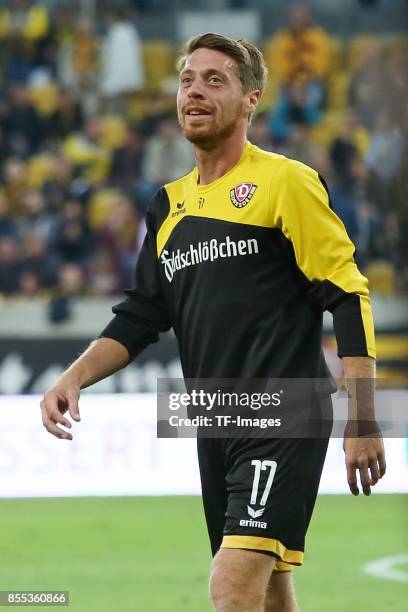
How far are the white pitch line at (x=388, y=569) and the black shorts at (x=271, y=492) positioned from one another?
11.4 ft

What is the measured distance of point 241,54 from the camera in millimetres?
4426

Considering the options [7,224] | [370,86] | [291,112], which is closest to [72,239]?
[7,224]

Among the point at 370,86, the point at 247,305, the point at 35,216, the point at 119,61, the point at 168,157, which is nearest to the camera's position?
the point at 247,305

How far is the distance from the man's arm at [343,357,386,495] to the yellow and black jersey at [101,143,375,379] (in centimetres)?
6

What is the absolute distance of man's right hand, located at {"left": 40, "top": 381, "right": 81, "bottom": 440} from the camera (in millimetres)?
4289

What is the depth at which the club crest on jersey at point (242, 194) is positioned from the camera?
4316 mm

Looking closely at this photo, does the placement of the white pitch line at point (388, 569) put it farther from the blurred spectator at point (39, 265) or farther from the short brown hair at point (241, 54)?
the blurred spectator at point (39, 265)

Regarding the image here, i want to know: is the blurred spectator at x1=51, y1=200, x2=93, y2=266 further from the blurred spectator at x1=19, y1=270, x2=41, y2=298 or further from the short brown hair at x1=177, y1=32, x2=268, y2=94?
the short brown hair at x1=177, y1=32, x2=268, y2=94

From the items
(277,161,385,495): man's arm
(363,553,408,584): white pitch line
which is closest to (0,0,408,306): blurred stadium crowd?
(363,553,408,584): white pitch line

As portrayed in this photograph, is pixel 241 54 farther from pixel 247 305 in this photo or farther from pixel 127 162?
pixel 127 162

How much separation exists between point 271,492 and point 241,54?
1512 mm

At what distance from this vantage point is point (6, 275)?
44.8 ft

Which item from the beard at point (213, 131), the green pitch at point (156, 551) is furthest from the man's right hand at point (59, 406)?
the green pitch at point (156, 551)

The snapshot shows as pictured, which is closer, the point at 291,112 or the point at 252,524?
the point at 252,524
